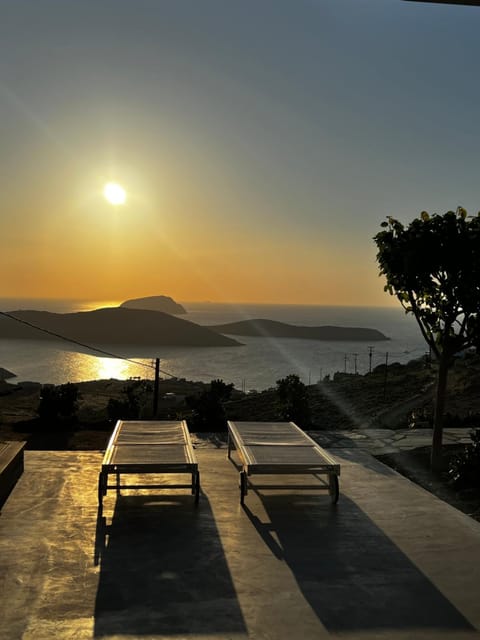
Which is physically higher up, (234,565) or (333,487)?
(333,487)

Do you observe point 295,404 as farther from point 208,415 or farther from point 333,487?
point 333,487

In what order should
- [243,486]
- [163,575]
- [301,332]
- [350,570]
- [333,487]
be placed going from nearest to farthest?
[163,575], [350,570], [243,486], [333,487], [301,332]

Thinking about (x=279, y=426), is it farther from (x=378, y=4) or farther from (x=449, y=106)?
(x=449, y=106)

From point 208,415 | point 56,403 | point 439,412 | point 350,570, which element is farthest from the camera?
point 208,415

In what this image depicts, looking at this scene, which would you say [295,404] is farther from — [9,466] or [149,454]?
[9,466]

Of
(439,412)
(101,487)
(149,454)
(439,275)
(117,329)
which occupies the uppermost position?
(439,275)

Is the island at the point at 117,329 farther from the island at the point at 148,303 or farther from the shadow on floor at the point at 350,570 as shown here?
the shadow on floor at the point at 350,570

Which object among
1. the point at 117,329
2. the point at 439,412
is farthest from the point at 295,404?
the point at 117,329

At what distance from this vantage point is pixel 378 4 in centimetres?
301

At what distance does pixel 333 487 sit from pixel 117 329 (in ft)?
346

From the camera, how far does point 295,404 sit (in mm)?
9914

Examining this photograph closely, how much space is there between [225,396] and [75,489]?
476 centimetres

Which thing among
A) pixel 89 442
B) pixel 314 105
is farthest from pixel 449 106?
pixel 89 442

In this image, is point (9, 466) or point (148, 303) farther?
point (148, 303)
